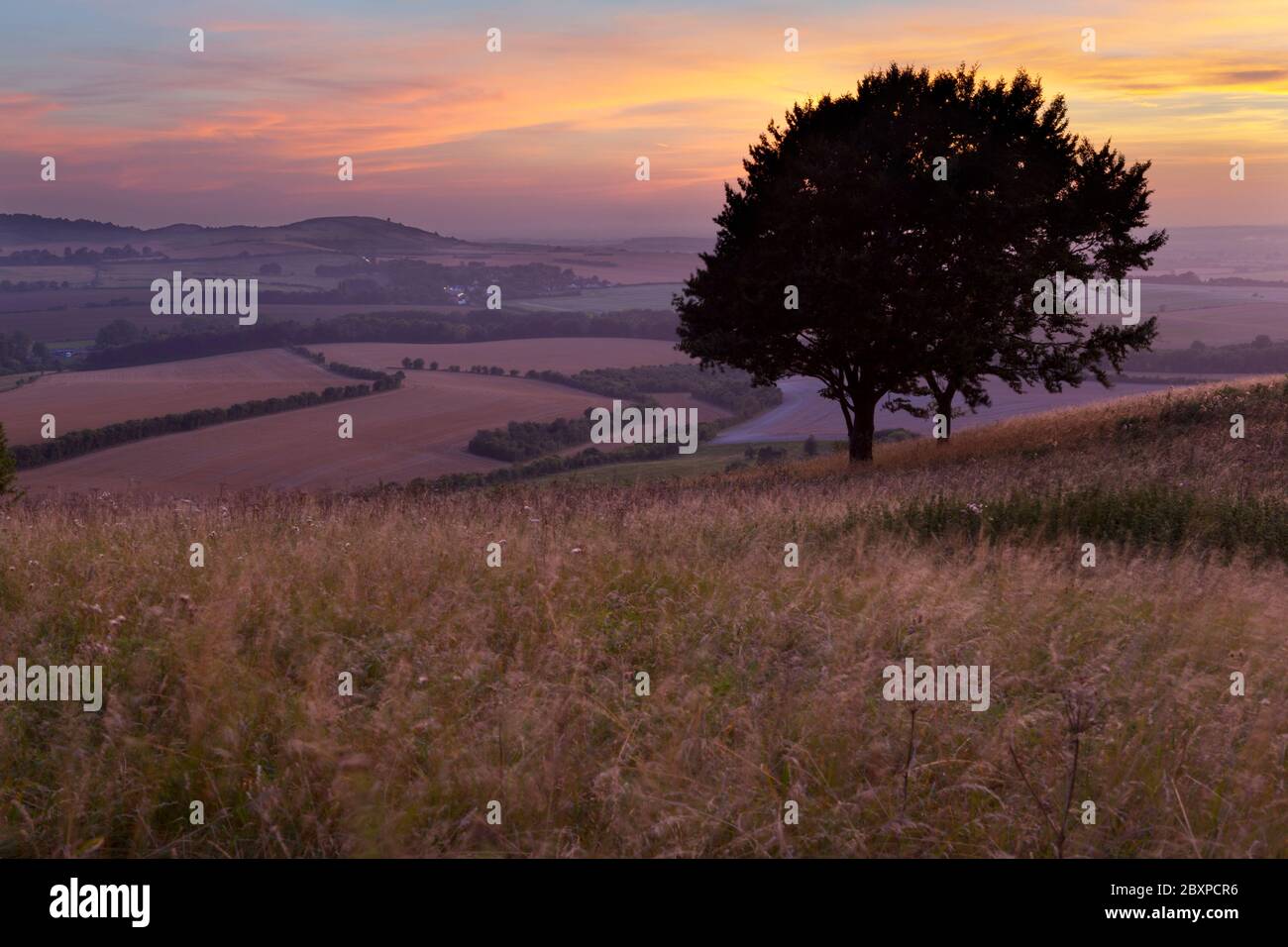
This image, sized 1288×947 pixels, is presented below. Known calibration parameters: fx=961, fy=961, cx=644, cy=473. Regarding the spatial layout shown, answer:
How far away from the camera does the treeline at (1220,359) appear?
222 feet

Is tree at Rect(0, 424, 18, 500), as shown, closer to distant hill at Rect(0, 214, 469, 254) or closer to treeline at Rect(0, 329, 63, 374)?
treeline at Rect(0, 329, 63, 374)

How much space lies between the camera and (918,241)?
26469mm

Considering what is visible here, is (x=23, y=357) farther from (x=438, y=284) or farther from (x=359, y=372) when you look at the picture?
(x=438, y=284)

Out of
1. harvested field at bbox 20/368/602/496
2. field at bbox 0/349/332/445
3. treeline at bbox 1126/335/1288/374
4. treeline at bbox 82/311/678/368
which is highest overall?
treeline at bbox 82/311/678/368

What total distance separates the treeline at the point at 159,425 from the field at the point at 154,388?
719mm

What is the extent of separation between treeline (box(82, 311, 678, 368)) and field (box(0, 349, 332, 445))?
9.06 feet

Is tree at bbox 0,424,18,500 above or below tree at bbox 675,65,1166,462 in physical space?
below

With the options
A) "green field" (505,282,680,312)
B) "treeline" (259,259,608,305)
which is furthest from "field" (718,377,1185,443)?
"treeline" (259,259,608,305)

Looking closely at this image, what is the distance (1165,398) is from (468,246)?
13483cm

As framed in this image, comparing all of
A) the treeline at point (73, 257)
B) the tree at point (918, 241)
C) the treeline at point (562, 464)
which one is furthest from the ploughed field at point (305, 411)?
the treeline at point (73, 257)

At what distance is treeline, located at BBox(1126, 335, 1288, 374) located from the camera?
222ft

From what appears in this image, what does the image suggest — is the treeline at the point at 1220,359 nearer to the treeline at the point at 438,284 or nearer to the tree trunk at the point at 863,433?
the tree trunk at the point at 863,433

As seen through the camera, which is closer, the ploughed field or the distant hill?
the ploughed field
